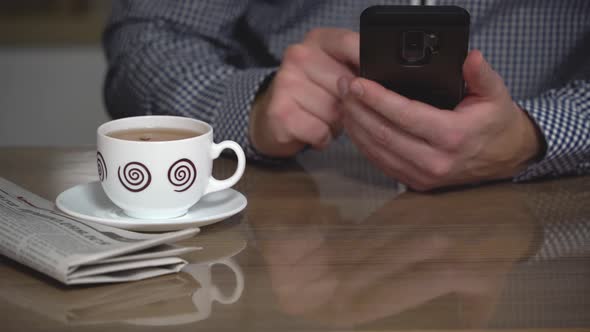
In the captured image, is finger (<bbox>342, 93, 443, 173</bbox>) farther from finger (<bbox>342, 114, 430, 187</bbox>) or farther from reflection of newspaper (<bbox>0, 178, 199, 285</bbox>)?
reflection of newspaper (<bbox>0, 178, 199, 285</bbox>)

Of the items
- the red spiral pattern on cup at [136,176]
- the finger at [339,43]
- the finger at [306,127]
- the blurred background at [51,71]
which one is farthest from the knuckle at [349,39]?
the blurred background at [51,71]

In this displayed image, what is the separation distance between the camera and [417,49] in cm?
77

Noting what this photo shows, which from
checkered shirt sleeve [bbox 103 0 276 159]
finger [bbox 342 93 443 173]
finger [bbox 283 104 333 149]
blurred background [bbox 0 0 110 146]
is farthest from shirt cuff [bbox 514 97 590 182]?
blurred background [bbox 0 0 110 146]

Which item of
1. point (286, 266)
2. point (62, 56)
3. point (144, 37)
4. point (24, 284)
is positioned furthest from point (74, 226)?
point (62, 56)

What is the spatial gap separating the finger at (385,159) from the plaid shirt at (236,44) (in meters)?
0.22

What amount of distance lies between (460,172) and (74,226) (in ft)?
1.42

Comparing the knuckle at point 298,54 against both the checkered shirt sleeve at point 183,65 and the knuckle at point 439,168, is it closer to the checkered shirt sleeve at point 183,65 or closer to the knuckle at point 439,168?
the checkered shirt sleeve at point 183,65

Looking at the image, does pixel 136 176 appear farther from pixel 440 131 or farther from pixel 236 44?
pixel 236 44

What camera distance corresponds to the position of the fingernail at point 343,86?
86 centimetres

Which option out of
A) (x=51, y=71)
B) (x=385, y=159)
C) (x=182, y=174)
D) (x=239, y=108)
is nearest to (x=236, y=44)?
(x=239, y=108)

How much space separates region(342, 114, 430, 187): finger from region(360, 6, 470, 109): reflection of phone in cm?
8

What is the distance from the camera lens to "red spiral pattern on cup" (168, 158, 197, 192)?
680mm

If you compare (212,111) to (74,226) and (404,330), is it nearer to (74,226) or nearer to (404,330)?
(74,226)

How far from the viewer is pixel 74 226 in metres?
0.63
